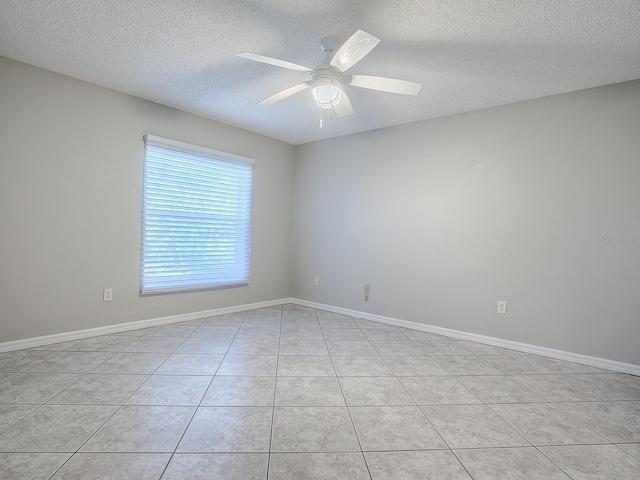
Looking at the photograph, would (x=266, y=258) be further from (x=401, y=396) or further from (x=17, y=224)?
(x=401, y=396)

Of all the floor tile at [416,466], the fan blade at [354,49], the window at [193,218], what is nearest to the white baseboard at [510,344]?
the window at [193,218]

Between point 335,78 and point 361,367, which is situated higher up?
point 335,78

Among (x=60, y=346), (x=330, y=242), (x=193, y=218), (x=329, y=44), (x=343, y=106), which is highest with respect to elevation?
(x=329, y=44)

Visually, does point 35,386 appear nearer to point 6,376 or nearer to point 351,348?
point 6,376

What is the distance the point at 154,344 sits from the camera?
9.21ft

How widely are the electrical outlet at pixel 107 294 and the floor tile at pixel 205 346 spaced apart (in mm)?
898

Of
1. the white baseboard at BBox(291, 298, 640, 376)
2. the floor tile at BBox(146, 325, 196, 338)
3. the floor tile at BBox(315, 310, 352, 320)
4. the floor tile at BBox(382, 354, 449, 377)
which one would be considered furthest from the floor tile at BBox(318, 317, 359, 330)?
the floor tile at BBox(146, 325, 196, 338)

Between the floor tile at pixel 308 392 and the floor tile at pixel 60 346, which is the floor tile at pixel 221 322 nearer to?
the floor tile at pixel 60 346

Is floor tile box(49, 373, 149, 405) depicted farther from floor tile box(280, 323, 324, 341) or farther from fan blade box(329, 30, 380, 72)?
fan blade box(329, 30, 380, 72)

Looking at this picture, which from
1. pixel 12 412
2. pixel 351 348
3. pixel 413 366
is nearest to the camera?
pixel 12 412

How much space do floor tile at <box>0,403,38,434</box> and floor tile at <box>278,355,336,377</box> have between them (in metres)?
1.42

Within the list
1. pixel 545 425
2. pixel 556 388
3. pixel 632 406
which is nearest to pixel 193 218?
pixel 545 425

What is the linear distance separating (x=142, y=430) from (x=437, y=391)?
1.76 metres

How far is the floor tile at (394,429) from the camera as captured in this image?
1519 mm
